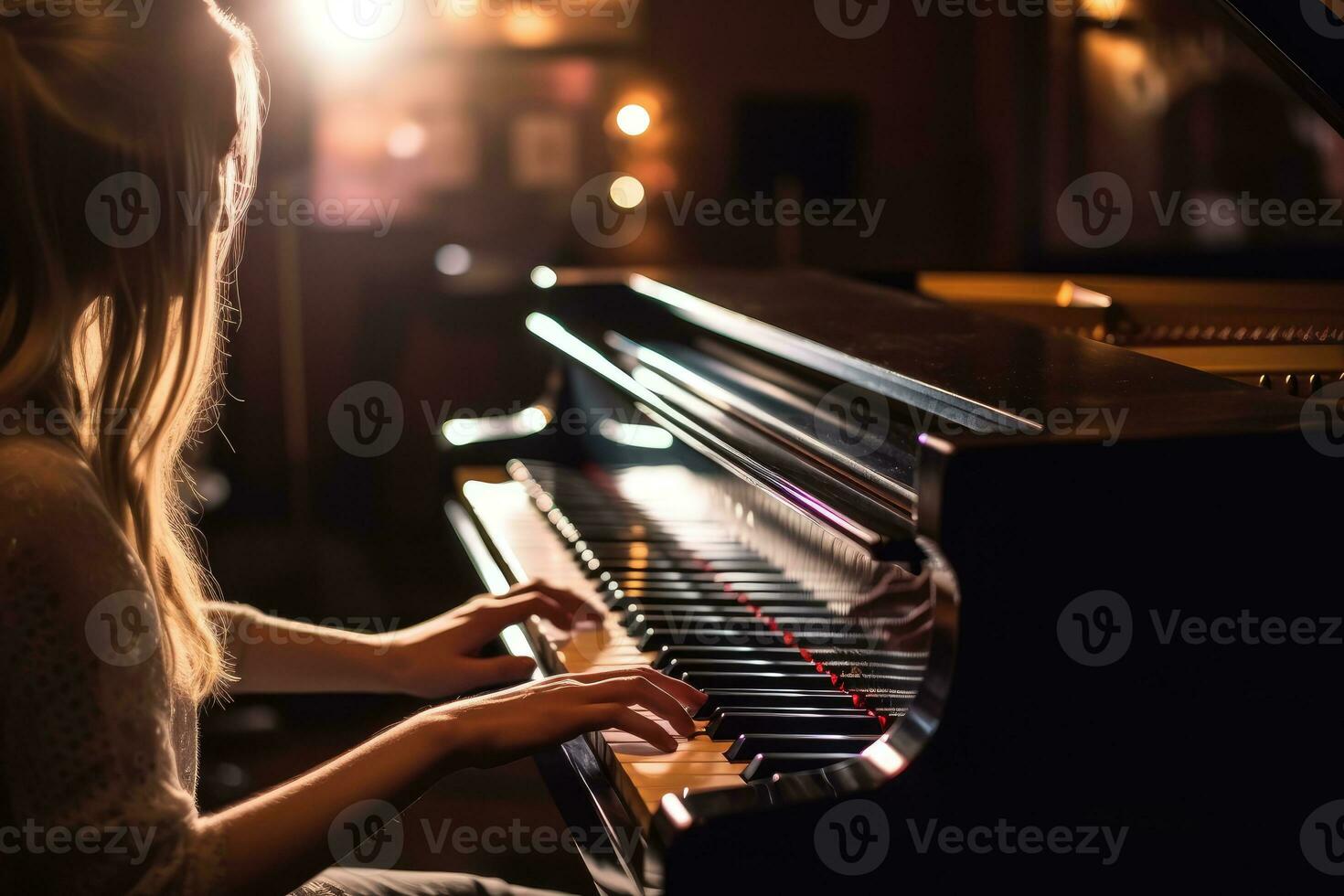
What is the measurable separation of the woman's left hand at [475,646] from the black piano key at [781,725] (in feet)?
1.43

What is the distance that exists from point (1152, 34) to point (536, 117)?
3308 millimetres

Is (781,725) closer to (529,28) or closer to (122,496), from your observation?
(122,496)

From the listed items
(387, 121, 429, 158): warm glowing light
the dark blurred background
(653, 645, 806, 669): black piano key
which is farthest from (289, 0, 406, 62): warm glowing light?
(653, 645, 806, 669): black piano key

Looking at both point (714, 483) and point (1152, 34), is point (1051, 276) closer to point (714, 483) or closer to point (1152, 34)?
point (714, 483)

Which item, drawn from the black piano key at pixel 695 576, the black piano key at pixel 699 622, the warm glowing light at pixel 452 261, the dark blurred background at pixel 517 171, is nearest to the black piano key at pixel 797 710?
the black piano key at pixel 699 622

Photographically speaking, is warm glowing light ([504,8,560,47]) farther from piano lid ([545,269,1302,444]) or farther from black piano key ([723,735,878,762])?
black piano key ([723,735,878,762])

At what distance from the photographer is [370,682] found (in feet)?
5.39

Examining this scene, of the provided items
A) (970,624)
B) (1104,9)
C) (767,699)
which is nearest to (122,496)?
(767,699)

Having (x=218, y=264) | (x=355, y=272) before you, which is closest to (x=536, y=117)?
(x=355, y=272)

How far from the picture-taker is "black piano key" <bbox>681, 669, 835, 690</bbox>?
1326mm

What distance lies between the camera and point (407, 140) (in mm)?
6227

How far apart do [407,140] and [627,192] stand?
1169mm

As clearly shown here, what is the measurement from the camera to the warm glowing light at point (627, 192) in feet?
21.4

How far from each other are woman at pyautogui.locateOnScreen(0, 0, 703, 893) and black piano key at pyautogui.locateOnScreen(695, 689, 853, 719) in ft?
0.13
